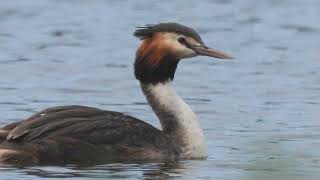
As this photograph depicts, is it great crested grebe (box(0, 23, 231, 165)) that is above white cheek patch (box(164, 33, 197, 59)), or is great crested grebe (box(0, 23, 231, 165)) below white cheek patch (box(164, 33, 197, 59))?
below

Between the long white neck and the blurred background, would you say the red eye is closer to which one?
the long white neck

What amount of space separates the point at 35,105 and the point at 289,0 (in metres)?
14.2

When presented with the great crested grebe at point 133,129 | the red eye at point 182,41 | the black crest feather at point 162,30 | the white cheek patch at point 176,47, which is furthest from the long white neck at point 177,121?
the black crest feather at point 162,30

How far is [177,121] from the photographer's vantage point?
15.6 meters

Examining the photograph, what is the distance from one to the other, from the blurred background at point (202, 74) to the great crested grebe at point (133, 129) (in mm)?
192

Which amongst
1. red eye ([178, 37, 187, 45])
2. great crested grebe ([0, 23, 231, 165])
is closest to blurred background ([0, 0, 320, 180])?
great crested grebe ([0, 23, 231, 165])

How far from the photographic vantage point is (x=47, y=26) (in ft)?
95.1

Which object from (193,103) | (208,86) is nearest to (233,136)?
(193,103)

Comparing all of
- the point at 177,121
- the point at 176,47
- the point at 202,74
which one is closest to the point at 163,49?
the point at 176,47

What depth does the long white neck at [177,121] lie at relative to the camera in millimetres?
15430

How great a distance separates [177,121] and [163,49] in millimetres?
797

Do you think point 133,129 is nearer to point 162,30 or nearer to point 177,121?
point 177,121

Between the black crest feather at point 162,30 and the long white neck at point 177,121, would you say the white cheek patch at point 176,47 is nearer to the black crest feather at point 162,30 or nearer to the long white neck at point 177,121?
the black crest feather at point 162,30

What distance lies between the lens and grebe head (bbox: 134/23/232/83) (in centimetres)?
1545
